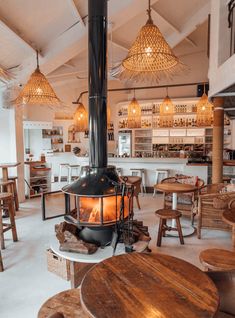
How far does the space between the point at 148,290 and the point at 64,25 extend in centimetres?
462

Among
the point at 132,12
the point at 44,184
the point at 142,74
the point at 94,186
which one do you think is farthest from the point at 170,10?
the point at 44,184

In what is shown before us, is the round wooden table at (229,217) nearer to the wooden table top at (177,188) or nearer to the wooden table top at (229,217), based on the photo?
the wooden table top at (229,217)

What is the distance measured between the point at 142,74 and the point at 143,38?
0.57 meters

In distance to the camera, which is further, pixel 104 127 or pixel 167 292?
pixel 104 127

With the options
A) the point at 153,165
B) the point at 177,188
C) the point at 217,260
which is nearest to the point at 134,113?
the point at 153,165

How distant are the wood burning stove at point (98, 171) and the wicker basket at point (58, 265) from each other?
34cm

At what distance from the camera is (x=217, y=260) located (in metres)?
2.19

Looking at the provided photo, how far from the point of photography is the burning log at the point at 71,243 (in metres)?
2.52

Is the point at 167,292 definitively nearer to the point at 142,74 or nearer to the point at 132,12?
the point at 142,74

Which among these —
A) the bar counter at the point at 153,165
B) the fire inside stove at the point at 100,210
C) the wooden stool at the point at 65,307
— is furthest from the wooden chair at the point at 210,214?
the wooden stool at the point at 65,307

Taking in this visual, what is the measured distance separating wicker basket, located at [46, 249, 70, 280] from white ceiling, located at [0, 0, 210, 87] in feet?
11.2

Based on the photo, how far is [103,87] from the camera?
2.82m

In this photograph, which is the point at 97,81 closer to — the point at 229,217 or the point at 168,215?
the point at 229,217

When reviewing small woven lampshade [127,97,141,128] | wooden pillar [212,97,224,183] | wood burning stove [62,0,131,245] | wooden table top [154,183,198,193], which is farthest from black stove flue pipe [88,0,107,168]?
small woven lampshade [127,97,141,128]
